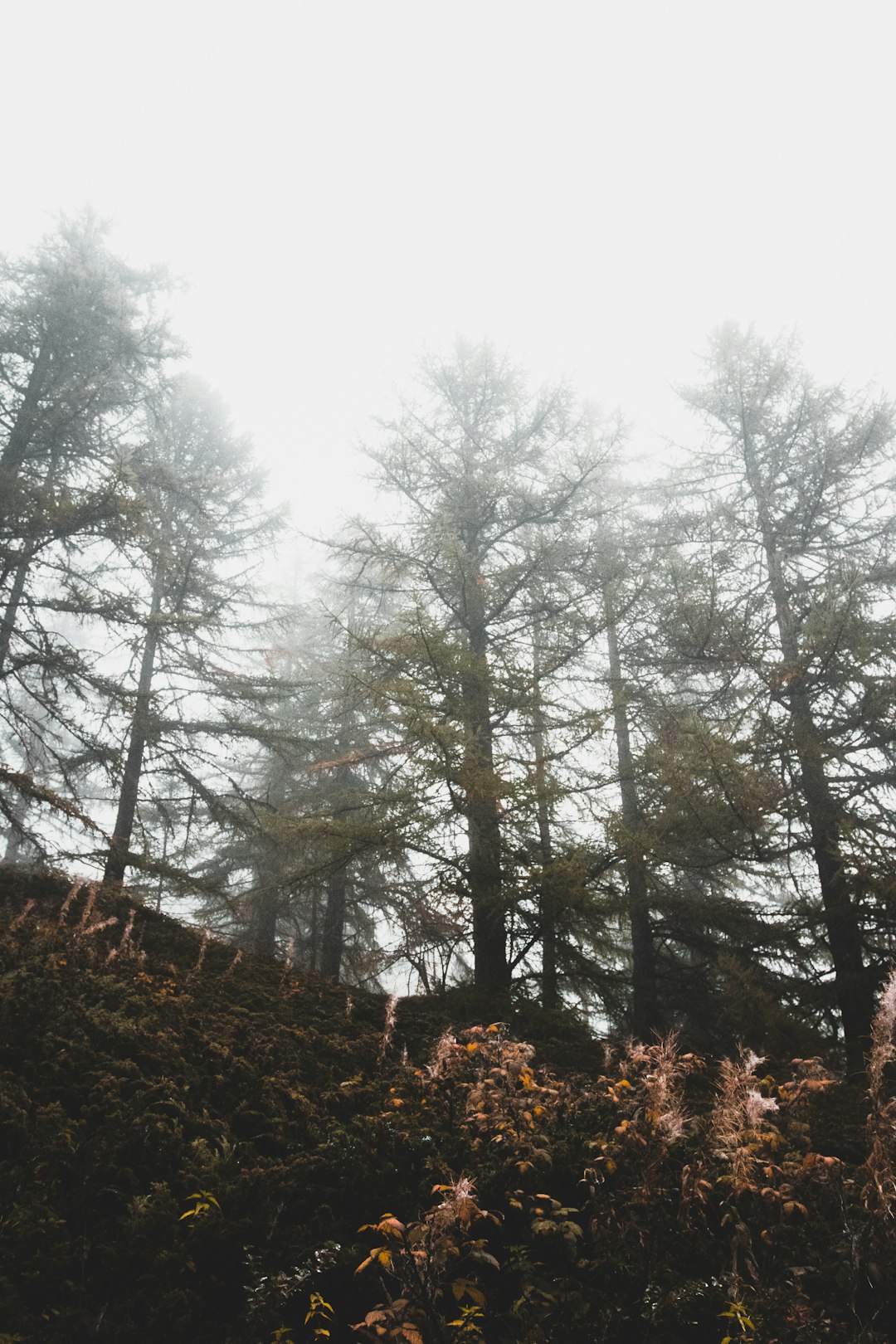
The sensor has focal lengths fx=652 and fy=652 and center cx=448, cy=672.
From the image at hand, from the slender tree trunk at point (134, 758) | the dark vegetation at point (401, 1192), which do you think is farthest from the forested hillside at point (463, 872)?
the slender tree trunk at point (134, 758)

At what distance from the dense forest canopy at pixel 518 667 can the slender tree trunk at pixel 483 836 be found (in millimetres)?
47

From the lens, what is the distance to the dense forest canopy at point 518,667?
27.4 ft

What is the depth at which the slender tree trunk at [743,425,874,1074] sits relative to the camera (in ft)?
27.1

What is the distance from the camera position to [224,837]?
1889 centimetres

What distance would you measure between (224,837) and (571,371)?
49.9ft

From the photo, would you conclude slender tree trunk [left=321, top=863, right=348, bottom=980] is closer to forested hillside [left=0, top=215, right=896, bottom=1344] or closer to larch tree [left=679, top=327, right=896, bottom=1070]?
forested hillside [left=0, top=215, right=896, bottom=1344]

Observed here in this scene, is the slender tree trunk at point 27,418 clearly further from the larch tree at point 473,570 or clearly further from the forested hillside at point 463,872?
the larch tree at point 473,570

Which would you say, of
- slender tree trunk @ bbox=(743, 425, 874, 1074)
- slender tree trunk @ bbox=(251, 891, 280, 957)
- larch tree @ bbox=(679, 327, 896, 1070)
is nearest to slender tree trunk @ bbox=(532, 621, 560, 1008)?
larch tree @ bbox=(679, 327, 896, 1070)

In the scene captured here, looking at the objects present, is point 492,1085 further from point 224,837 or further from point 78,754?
point 224,837

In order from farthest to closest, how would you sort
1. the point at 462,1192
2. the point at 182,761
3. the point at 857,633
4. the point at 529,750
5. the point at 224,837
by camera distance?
1. the point at 224,837
2. the point at 182,761
3. the point at 529,750
4. the point at 857,633
5. the point at 462,1192

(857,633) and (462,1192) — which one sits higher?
(857,633)

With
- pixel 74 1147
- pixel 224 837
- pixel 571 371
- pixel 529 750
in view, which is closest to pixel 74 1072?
pixel 74 1147

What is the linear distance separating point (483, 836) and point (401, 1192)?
5.36 m

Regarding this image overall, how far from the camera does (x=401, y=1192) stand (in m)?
3.13
